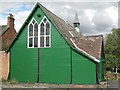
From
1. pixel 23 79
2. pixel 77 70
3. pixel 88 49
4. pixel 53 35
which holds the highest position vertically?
pixel 53 35

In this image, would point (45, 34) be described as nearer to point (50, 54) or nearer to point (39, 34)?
point (39, 34)

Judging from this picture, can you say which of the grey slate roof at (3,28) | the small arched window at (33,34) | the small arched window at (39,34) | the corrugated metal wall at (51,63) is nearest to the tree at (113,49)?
the corrugated metal wall at (51,63)

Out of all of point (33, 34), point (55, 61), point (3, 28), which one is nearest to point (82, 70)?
point (55, 61)

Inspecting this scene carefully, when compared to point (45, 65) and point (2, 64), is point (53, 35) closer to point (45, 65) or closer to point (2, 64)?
point (45, 65)

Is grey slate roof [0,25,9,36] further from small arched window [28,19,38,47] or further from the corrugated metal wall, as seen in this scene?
small arched window [28,19,38,47]

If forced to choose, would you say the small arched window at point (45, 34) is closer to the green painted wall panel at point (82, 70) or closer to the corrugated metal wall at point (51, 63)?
the corrugated metal wall at point (51, 63)

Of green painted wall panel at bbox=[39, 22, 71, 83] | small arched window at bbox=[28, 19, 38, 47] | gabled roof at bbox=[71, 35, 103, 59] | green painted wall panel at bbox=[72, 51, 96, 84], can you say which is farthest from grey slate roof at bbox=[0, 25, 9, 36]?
green painted wall panel at bbox=[72, 51, 96, 84]

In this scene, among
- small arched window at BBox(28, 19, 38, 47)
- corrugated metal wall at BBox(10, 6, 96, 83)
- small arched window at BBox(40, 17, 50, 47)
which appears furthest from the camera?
small arched window at BBox(28, 19, 38, 47)

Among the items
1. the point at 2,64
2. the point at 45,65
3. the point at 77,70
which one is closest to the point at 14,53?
the point at 2,64

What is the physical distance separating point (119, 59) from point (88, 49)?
65.0 ft

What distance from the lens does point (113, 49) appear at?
32969 millimetres

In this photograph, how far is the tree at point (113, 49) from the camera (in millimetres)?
32531

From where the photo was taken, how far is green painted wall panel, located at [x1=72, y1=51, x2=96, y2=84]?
48.0 feet

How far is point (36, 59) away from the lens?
53.9ft
